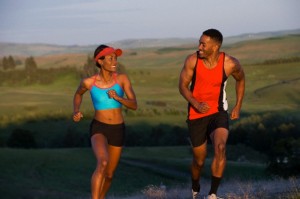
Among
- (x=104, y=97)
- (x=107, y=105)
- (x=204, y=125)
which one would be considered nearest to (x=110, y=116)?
(x=107, y=105)

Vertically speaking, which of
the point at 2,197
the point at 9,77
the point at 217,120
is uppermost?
the point at 217,120

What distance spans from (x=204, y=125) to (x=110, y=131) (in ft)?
4.10

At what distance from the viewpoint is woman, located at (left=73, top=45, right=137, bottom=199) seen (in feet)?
31.5

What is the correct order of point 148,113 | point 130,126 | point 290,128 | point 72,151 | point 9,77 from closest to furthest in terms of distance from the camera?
point 72,151 < point 290,128 < point 130,126 < point 148,113 < point 9,77

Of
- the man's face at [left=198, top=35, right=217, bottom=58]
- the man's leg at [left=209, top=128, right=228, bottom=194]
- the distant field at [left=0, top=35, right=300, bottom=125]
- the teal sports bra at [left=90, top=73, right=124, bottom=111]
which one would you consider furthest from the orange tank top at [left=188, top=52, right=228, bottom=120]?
the distant field at [left=0, top=35, right=300, bottom=125]

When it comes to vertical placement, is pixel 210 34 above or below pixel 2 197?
above

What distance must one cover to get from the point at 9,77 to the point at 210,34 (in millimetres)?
169714

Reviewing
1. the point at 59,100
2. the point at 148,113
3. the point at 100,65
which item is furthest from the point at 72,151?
the point at 59,100

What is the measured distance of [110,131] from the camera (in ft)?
32.0

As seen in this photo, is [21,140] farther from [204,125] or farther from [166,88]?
[166,88]

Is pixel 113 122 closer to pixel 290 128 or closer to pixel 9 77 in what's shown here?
pixel 290 128

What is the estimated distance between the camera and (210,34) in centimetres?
957

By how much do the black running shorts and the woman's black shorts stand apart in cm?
92

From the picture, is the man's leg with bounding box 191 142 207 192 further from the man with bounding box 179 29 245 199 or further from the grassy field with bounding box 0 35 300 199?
the grassy field with bounding box 0 35 300 199
